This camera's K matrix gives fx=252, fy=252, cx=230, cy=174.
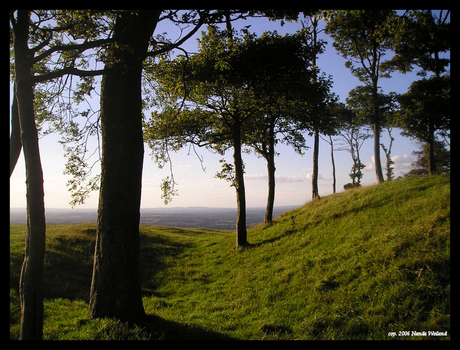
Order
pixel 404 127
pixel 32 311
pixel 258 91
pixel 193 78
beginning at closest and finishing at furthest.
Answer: pixel 32 311 → pixel 258 91 → pixel 193 78 → pixel 404 127

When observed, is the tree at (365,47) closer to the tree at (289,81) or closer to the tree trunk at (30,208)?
the tree at (289,81)

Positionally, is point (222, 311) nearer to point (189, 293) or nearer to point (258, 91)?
point (189, 293)

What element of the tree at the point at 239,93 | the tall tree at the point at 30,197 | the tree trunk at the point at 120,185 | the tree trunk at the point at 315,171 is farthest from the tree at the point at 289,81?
the tall tree at the point at 30,197

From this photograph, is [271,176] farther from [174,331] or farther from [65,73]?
[65,73]

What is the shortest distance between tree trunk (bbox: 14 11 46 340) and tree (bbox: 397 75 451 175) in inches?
758

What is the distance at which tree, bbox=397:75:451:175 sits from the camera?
15508mm

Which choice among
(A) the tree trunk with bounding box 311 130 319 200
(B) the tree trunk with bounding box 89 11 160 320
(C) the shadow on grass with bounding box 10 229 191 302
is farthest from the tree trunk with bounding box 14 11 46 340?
(A) the tree trunk with bounding box 311 130 319 200

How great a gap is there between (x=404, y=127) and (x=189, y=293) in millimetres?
17459

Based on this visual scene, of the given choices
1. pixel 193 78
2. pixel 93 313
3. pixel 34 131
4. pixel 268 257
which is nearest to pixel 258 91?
pixel 193 78

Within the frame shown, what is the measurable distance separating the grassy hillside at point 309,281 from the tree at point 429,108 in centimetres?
452

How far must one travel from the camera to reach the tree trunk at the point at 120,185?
267 inches

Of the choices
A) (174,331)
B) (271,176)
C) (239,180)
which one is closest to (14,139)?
(174,331)

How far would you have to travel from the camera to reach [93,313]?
263 inches

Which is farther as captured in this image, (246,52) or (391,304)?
(246,52)
